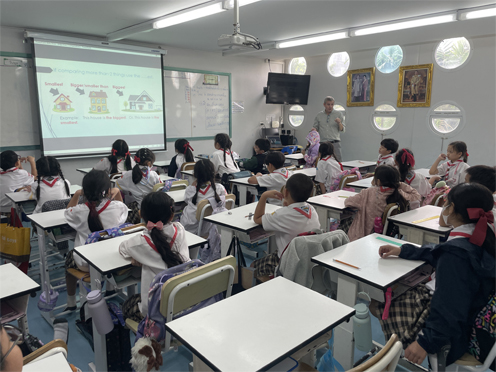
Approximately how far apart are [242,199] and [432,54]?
480 cm

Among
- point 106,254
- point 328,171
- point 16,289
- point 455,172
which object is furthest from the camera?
point 328,171

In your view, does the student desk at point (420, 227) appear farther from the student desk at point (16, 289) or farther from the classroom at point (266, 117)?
the student desk at point (16, 289)

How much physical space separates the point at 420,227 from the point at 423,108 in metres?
4.93

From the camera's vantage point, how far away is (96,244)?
6.94 ft

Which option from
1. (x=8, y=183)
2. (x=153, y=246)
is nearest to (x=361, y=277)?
(x=153, y=246)

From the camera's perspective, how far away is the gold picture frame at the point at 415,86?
648 cm

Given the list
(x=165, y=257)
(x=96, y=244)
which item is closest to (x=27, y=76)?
(x=96, y=244)

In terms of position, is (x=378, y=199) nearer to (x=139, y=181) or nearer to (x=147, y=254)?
(x=147, y=254)

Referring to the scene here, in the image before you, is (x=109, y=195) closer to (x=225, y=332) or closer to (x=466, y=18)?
(x=225, y=332)

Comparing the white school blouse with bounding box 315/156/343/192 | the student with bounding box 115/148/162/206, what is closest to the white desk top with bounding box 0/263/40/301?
the student with bounding box 115/148/162/206

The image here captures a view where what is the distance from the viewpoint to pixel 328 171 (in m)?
4.48

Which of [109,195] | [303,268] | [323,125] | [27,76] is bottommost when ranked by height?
[303,268]

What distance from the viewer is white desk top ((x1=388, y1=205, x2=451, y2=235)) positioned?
2.47m

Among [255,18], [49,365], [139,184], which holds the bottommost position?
[49,365]
